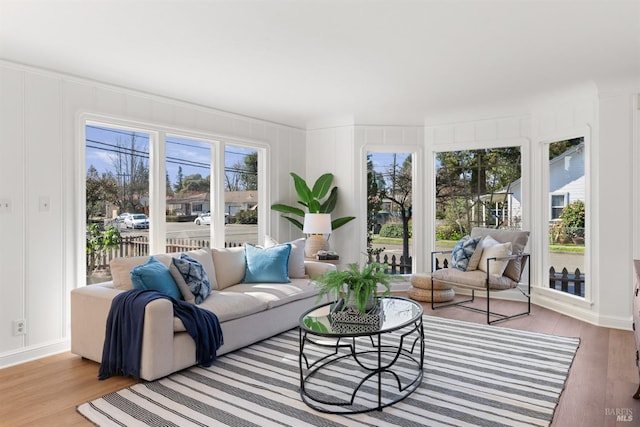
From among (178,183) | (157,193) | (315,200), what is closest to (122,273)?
(157,193)

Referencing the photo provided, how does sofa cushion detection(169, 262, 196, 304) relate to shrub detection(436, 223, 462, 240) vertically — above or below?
below

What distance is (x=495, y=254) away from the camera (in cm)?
463

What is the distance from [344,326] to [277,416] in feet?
2.15

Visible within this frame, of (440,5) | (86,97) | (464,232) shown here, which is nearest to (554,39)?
(440,5)

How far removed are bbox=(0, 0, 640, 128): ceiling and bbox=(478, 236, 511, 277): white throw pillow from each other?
163 cm

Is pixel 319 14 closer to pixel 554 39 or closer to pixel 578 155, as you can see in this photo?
pixel 554 39

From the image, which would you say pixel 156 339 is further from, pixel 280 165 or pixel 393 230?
pixel 393 230

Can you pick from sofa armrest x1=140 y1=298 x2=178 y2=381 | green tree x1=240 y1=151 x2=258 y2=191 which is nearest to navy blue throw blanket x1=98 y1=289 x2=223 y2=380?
sofa armrest x1=140 y1=298 x2=178 y2=381

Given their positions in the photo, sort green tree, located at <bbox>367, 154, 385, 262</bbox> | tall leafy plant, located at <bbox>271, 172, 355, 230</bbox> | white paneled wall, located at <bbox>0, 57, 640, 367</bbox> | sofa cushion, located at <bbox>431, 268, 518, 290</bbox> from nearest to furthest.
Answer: white paneled wall, located at <bbox>0, 57, 640, 367</bbox>
sofa cushion, located at <bbox>431, 268, 518, 290</bbox>
tall leafy plant, located at <bbox>271, 172, 355, 230</bbox>
green tree, located at <bbox>367, 154, 385, 262</bbox>

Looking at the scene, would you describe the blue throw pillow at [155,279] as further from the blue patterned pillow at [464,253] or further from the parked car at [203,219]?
the blue patterned pillow at [464,253]

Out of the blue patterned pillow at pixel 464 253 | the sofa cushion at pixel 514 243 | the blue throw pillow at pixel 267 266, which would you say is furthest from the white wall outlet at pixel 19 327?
the sofa cushion at pixel 514 243

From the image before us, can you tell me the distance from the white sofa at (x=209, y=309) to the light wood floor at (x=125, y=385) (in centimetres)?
26

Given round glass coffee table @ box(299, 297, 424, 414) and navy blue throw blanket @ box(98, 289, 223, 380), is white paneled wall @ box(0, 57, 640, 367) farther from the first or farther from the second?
round glass coffee table @ box(299, 297, 424, 414)

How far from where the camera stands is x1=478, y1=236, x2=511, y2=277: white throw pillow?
15.0 ft
